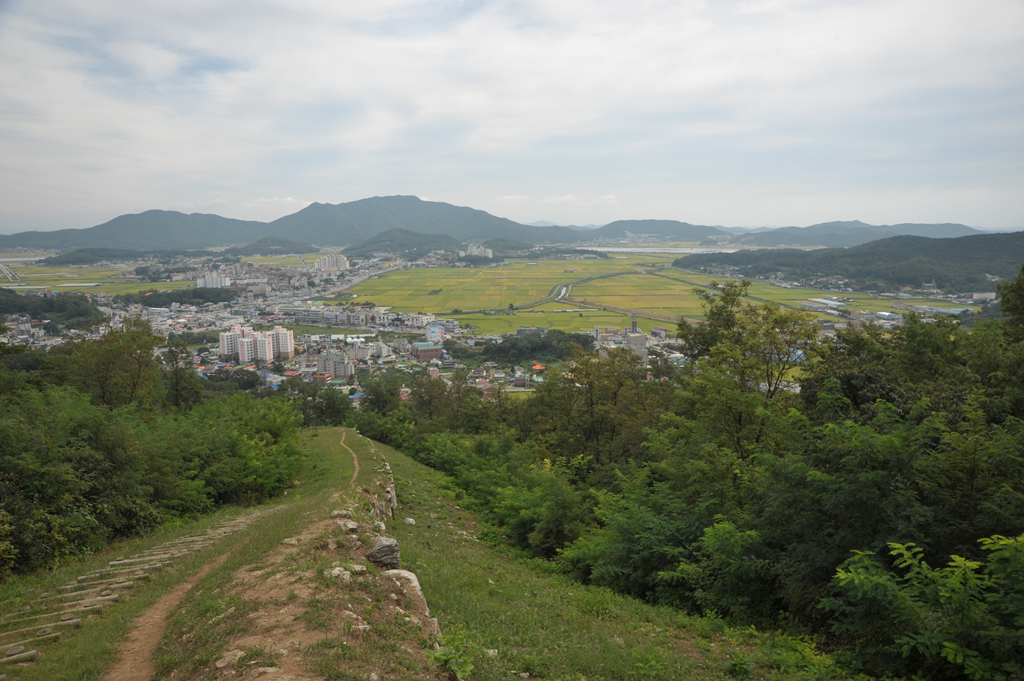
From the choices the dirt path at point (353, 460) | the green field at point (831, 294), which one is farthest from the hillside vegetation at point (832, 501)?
the green field at point (831, 294)

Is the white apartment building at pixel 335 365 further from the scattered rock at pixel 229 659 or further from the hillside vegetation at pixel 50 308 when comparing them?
the scattered rock at pixel 229 659

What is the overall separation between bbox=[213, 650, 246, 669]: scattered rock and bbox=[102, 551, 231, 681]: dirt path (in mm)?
864

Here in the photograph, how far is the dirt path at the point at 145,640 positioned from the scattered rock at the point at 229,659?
86 cm

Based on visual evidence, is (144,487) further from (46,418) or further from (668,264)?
(668,264)

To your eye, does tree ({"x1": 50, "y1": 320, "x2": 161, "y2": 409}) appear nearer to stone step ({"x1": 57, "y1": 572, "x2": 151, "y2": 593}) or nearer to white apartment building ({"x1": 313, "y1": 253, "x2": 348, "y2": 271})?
stone step ({"x1": 57, "y1": 572, "x2": 151, "y2": 593})

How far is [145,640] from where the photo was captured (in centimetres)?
602

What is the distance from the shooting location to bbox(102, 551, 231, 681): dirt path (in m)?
5.31

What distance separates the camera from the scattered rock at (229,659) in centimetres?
493

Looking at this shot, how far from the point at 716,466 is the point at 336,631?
784cm

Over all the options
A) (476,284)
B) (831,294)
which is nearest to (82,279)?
(476,284)

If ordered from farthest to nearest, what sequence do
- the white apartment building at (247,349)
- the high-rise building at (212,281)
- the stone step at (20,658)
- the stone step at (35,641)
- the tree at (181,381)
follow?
1. the high-rise building at (212,281)
2. the white apartment building at (247,349)
3. the tree at (181,381)
4. the stone step at (35,641)
5. the stone step at (20,658)

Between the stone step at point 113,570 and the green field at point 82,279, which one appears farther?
the green field at point 82,279

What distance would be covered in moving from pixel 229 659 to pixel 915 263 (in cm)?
10737

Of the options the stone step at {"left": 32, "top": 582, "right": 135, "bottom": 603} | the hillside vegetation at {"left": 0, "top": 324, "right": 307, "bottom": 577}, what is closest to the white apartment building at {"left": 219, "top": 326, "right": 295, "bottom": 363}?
the hillside vegetation at {"left": 0, "top": 324, "right": 307, "bottom": 577}
